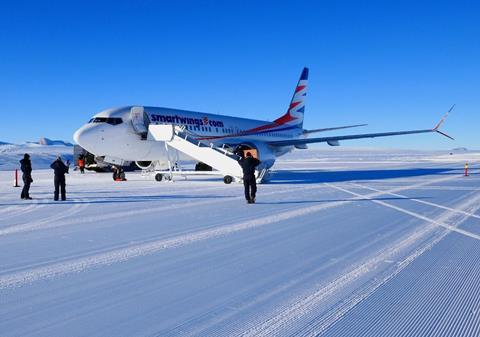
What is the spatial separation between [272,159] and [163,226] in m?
13.9

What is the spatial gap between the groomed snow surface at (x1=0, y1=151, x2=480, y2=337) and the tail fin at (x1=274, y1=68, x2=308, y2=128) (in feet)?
75.4

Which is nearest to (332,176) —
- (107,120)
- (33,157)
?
(107,120)

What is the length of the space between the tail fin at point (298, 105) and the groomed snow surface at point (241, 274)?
75.4 feet

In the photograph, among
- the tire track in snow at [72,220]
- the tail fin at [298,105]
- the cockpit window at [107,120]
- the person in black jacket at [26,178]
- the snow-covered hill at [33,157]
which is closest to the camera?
the tire track in snow at [72,220]

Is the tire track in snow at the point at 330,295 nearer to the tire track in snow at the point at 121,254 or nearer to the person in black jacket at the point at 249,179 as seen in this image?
the tire track in snow at the point at 121,254

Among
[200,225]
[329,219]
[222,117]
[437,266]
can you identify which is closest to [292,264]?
[437,266]

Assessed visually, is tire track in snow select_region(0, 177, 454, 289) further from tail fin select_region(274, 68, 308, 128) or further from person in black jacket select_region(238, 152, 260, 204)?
tail fin select_region(274, 68, 308, 128)

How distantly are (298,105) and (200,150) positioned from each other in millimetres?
15534

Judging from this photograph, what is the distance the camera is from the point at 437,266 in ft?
16.4

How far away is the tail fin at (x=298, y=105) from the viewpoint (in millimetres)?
31812

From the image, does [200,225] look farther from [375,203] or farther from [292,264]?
[375,203]

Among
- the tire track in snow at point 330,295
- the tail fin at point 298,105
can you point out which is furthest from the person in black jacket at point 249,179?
the tail fin at point 298,105

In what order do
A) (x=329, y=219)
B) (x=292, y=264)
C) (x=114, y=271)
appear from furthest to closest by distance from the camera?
(x=329, y=219), (x=292, y=264), (x=114, y=271)

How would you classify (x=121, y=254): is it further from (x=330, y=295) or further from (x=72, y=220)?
(x=72, y=220)
